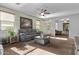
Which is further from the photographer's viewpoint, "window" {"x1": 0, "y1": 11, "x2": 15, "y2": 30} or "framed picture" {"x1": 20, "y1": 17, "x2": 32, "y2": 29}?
"framed picture" {"x1": 20, "y1": 17, "x2": 32, "y2": 29}

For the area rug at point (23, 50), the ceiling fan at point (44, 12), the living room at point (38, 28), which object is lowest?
the area rug at point (23, 50)

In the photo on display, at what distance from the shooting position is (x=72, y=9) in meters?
1.66

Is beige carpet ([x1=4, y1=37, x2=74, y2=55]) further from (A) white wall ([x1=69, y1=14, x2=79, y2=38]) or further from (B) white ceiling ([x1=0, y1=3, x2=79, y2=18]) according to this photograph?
(B) white ceiling ([x1=0, y1=3, x2=79, y2=18])

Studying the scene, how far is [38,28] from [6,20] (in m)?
0.62

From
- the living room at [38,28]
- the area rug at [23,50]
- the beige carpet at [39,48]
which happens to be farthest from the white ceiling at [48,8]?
the area rug at [23,50]

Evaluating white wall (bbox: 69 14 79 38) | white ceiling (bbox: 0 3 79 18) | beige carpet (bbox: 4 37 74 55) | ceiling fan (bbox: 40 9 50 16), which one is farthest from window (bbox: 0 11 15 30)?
white wall (bbox: 69 14 79 38)

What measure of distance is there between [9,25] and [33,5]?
59 cm

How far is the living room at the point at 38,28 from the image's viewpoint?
164 centimetres

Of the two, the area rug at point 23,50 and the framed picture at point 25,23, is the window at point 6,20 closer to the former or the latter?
the framed picture at point 25,23

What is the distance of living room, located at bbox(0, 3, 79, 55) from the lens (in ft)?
5.40

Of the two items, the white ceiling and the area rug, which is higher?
the white ceiling

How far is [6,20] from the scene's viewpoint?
1654 millimetres

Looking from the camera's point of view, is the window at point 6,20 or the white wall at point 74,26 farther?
the white wall at point 74,26

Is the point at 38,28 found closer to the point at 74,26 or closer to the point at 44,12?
the point at 44,12
